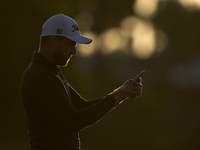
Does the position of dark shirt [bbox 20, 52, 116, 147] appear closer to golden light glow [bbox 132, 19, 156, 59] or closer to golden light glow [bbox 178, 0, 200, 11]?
golden light glow [bbox 132, 19, 156, 59]

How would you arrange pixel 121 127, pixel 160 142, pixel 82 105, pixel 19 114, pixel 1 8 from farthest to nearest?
pixel 121 127
pixel 160 142
pixel 19 114
pixel 1 8
pixel 82 105

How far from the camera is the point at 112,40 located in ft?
113

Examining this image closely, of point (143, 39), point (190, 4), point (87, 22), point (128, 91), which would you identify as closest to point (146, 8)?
point (143, 39)

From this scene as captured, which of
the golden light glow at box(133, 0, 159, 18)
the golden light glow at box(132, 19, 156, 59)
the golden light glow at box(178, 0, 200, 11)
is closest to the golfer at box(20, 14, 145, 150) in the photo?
the golden light glow at box(133, 0, 159, 18)

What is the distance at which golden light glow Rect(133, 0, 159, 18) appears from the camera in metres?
36.0

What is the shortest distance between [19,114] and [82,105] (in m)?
14.0

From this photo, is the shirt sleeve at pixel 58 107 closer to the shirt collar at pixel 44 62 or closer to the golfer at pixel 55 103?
the golfer at pixel 55 103

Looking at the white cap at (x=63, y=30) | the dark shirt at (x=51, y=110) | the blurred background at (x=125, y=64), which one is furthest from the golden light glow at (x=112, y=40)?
the dark shirt at (x=51, y=110)

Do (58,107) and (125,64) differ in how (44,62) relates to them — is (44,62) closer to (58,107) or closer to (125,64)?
(58,107)

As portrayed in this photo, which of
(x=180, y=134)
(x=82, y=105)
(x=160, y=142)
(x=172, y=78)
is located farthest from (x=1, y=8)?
(x=172, y=78)

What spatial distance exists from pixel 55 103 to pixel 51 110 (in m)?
0.07

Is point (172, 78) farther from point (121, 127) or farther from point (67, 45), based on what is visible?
point (67, 45)

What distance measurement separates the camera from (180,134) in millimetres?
23016

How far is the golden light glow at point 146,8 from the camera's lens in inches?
1417
